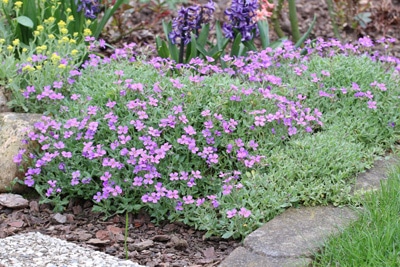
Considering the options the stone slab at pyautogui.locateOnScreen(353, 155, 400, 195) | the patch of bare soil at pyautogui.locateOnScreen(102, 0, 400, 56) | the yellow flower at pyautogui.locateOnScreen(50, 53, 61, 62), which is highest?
the yellow flower at pyautogui.locateOnScreen(50, 53, 61, 62)

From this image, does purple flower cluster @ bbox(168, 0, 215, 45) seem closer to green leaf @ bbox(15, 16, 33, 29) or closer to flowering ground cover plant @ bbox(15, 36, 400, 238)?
flowering ground cover plant @ bbox(15, 36, 400, 238)

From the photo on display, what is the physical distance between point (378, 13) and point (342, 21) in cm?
43

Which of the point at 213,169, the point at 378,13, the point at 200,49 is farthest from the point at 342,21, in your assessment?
the point at 213,169

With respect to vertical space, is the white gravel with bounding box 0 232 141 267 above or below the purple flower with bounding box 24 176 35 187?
below

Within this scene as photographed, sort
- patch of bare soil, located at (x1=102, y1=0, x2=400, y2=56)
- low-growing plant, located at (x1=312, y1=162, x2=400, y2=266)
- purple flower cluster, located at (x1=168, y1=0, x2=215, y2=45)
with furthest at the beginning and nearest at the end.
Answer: patch of bare soil, located at (x1=102, y1=0, x2=400, y2=56), purple flower cluster, located at (x1=168, y1=0, x2=215, y2=45), low-growing plant, located at (x1=312, y1=162, x2=400, y2=266)

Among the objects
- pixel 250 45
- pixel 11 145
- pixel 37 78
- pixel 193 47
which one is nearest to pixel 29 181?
pixel 11 145

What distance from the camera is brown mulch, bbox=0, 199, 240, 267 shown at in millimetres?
3303

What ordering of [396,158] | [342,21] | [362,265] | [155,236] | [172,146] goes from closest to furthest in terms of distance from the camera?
[362,265] < [155,236] < [172,146] < [396,158] < [342,21]

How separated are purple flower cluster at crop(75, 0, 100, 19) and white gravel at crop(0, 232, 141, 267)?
7.16ft

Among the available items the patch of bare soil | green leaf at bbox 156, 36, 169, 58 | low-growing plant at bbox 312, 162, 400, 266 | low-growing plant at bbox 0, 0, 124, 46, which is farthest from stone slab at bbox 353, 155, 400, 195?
the patch of bare soil

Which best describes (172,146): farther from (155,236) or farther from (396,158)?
(396,158)

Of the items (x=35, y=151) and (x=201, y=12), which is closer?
(x=35, y=151)

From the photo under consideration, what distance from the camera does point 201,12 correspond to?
478 cm

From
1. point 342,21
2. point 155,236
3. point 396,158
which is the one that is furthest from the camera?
point 342,21
